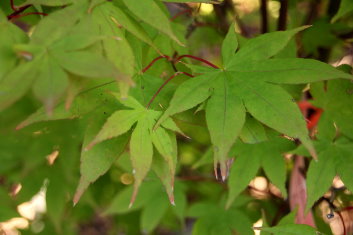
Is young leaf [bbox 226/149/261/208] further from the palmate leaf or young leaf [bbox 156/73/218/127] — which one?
young leaf [bbox 156/73/218/127]

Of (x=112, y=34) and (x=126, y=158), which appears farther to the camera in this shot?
(x=126, y=158)

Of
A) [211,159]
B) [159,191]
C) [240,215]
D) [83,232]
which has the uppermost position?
[211,159]

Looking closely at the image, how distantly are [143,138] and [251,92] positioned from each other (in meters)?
0.21

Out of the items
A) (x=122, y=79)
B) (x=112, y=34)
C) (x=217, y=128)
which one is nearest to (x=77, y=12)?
(x=112, y=34)

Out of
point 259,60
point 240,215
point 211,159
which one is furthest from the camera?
point 240,215

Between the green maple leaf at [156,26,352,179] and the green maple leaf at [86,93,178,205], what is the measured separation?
0.12 feet

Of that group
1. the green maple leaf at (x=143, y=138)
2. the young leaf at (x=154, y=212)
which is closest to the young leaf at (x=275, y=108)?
the green maple leaf at (x=143, y=138)

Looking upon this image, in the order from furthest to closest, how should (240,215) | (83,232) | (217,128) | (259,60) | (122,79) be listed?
(83,232) < (240,215) < (259,60) < (217,128) < (122,79)

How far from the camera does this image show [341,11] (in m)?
0.96

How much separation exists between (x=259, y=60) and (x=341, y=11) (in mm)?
234

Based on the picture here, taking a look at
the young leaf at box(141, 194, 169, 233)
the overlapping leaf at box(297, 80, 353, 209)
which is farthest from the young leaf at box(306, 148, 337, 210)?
the young leaf at box(141, 194, 169, 233)

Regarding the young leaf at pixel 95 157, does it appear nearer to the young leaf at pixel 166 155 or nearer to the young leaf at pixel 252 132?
the young leaf at pixel 166 155

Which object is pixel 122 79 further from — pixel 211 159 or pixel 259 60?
pixel 211 159

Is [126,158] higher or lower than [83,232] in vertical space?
higher
